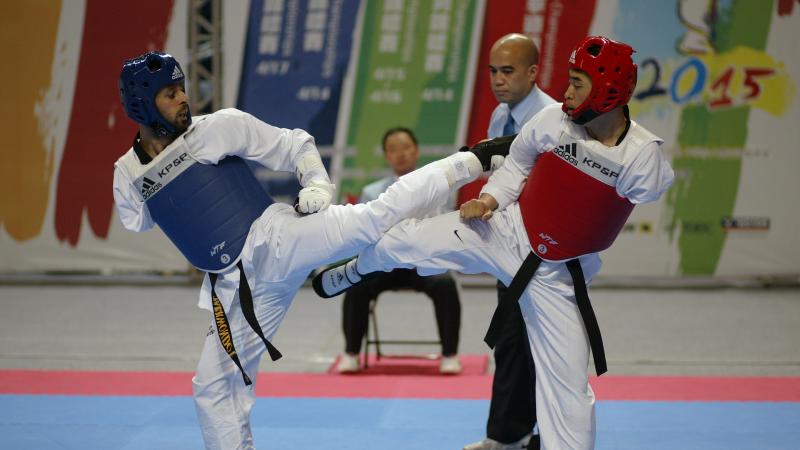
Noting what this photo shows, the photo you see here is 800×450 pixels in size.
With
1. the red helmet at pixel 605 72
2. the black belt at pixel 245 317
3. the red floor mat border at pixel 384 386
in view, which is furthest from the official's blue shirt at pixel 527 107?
the red floor mat border at pixel 384 386

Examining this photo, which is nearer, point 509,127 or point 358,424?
point 509,127

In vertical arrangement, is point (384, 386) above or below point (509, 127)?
below

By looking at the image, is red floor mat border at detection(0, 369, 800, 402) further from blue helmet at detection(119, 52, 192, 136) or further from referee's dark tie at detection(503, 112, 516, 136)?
blue helmet at detection(119, 52, 192, 136)

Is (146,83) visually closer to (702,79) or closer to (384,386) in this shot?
(384,386)

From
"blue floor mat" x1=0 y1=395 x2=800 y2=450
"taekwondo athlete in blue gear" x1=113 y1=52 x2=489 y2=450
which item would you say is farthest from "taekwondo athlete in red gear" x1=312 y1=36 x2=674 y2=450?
"blue floor mat" x1=0 y1=395 x2=800 y2=450

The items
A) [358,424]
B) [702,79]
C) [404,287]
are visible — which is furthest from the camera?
[702,79]

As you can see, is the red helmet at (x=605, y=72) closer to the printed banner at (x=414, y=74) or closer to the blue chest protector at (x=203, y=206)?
the blue chest protector at (x=203, y=206)

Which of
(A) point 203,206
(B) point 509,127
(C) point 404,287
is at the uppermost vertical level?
(B) point 509,127

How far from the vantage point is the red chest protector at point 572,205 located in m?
3.41

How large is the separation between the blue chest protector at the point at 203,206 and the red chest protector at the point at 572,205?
1141 millimetres

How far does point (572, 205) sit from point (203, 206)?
1421 mm

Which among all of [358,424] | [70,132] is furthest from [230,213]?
[70,132]

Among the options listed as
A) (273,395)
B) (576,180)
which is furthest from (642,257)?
(576,180)

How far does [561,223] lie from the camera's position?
3.50 m
